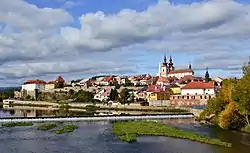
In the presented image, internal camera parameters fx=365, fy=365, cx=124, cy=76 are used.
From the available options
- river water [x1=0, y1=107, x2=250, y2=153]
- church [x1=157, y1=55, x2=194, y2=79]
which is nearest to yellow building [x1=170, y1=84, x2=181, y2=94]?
church [x1=157, y1=55, x2=194, y2=79]

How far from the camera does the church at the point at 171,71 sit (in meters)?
115

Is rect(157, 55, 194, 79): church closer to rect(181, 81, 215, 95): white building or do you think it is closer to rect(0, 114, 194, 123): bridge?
rect(181, 81, 215, 95): white building

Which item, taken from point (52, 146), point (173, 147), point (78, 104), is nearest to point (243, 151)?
point (173, 147)

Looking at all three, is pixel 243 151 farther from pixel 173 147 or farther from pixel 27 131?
pixel 27 131

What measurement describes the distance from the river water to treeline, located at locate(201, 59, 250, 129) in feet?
4.94

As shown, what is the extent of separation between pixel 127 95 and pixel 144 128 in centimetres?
4590

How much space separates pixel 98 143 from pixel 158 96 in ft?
150

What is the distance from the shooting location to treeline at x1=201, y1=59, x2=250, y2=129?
106 ft

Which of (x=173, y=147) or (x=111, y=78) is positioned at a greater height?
(x=111, y=78)

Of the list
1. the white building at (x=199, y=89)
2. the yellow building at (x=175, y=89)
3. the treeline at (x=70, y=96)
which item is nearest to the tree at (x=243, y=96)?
the white building at (x=199, y=89)

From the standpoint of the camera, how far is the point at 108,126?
129 ft

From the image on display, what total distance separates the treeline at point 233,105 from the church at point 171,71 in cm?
7280

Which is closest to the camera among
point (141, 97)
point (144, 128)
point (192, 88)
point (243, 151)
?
point (243, 151)

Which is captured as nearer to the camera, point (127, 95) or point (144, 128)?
point (144, 128)
